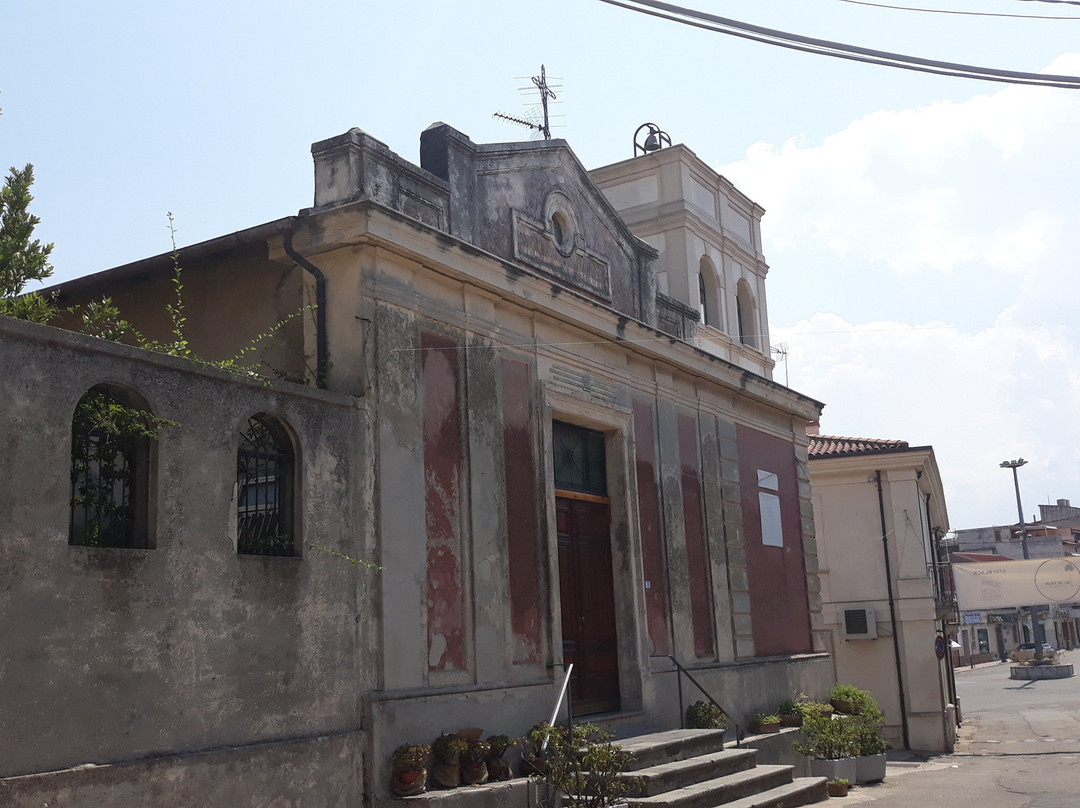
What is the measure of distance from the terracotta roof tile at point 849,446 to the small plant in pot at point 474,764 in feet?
49.2

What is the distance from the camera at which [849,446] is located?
23.2 m

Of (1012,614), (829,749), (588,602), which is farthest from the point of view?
(1012,614)

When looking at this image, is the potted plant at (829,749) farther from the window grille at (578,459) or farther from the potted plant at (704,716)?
the window grille at (578,459)

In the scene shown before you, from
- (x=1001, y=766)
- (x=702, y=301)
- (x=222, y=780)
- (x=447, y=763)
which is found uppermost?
(x=702, y=301)

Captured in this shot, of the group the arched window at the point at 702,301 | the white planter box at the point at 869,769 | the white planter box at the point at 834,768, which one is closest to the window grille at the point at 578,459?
the white planter box at the point at 834,768

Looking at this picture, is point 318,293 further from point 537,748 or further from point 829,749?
point 829,749

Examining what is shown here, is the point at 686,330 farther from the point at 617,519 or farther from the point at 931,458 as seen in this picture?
the point at 931,458

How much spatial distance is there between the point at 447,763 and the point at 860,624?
1484 cm

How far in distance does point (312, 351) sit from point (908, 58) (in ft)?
17.6

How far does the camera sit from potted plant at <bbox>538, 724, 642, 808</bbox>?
889 cm

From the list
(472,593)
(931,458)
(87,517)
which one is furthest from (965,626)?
(87,517)

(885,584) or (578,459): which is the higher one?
(578,459)

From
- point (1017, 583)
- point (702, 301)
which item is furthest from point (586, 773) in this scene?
point (1017, 583)

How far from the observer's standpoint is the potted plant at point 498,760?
909cm
